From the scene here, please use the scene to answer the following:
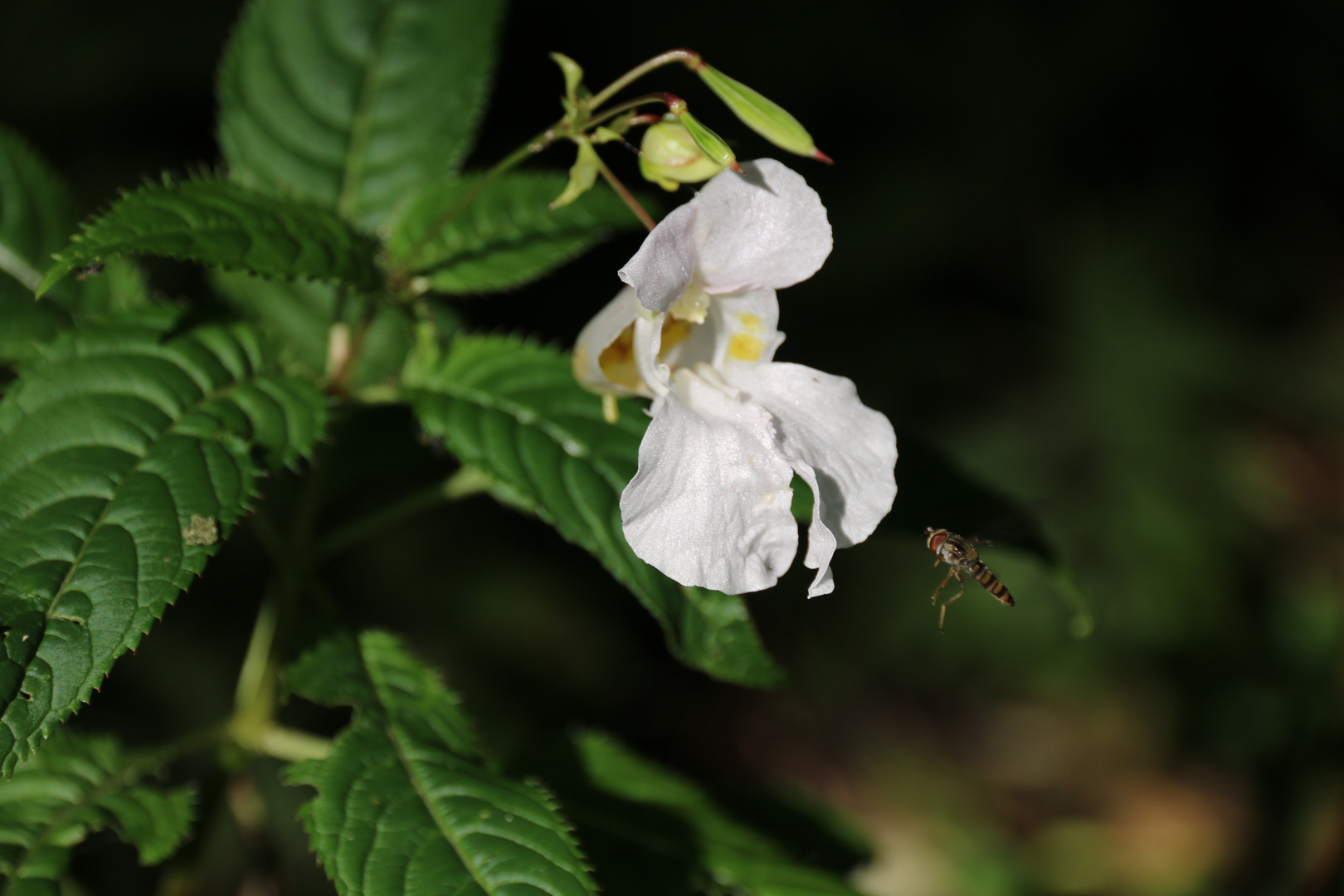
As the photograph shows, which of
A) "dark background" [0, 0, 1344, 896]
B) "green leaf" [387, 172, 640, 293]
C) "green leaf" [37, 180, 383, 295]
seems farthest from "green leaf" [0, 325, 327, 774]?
"dark background" [0, 0, 1344, 896]

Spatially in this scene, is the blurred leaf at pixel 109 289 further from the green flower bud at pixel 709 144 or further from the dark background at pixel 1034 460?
the dark background at pixel 1034 460

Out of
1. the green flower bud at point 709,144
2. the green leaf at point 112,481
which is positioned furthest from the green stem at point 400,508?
the green flower bud at point 709,144

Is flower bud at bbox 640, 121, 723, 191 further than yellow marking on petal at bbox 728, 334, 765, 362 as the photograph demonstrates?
No

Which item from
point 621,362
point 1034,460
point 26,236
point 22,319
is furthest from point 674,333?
point 1034,460

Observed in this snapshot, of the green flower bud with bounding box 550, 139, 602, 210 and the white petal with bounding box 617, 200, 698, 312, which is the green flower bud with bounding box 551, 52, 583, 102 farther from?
the white petal with bounding box 617, 200, 698, 312

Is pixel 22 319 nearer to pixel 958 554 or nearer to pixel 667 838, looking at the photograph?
pixel 667 838
